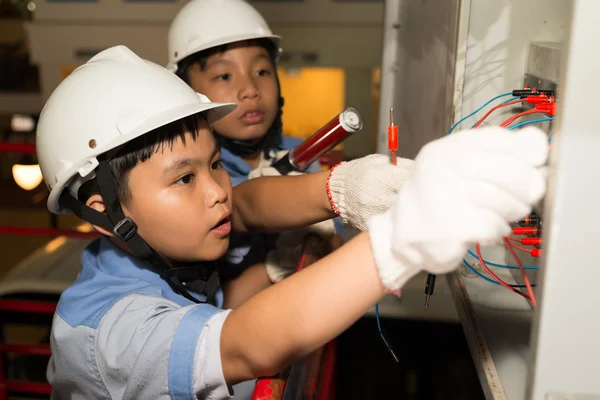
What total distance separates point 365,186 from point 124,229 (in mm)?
433

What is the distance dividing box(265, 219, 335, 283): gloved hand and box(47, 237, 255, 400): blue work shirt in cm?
38

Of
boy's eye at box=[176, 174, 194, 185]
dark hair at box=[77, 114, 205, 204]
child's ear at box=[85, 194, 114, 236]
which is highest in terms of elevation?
dark hair at box=[77, 114, 205, 204]

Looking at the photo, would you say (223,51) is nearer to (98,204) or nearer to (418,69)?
(418,69)

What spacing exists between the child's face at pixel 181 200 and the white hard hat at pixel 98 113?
60 mm

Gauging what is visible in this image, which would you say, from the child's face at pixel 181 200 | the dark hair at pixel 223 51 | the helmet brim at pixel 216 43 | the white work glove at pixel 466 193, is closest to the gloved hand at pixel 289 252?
the dark hair at pixel 223 51

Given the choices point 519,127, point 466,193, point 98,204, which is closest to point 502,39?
point 519,127

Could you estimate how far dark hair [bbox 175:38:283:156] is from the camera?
4.99 feet

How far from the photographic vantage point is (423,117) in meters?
1.39

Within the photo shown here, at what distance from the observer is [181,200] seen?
98 cm

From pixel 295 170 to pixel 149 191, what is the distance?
1.59 feet

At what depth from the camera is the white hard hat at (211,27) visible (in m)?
1.49

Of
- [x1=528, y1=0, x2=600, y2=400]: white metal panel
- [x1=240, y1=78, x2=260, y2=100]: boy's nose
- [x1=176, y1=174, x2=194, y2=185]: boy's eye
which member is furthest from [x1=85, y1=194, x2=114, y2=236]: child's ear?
[x1=528, y1=0, x2=600, y2=400]: white metal panel

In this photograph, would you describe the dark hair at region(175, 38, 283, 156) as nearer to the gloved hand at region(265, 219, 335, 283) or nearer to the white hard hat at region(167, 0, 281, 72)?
the white hard hat at region(167, 0, 281, 72)

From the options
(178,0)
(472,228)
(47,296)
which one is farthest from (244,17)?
(178,0)
